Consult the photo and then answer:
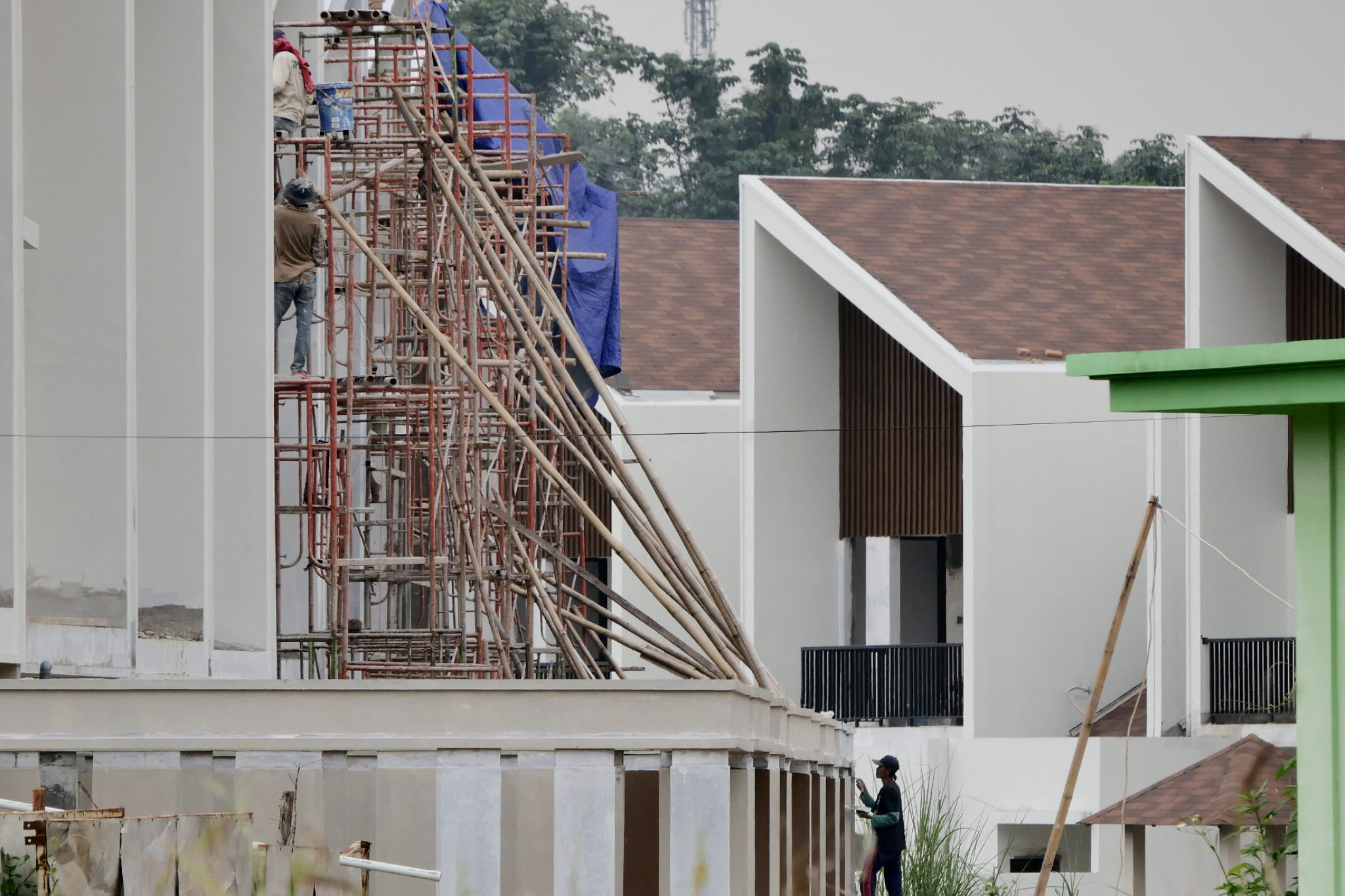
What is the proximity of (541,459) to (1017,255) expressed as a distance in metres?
13.2

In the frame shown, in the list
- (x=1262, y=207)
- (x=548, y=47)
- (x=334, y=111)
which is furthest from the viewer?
(x=548, y=47)

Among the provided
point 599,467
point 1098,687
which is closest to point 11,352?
point 599,467

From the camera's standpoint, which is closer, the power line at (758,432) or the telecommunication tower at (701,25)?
the power line at (758,432)

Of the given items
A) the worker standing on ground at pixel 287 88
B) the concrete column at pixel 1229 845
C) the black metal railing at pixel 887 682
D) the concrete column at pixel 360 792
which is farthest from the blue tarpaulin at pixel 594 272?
the concrete column at pixel 360 792

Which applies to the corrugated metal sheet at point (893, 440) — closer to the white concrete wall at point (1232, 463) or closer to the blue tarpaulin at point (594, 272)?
the blue tarpaulin at point (594, 272)

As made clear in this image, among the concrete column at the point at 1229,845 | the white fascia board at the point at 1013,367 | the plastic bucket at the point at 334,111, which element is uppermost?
the plastic bucket at the point at 334,111

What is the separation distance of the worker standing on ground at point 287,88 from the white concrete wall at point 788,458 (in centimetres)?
984

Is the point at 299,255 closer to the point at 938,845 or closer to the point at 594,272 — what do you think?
the point at 938,845

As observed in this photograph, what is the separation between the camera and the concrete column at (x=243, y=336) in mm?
16109

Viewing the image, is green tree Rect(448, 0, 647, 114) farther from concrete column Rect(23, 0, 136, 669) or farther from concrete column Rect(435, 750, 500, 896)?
concrete column Rect(435, 750, 500, 896)

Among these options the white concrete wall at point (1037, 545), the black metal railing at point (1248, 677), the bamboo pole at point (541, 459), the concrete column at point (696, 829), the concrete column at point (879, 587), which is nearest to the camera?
the concrete column at point (696, 829)

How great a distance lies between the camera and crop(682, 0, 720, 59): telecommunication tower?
79.2 m

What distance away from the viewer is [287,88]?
18.5m

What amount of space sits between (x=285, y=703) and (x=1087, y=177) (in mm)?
59023
